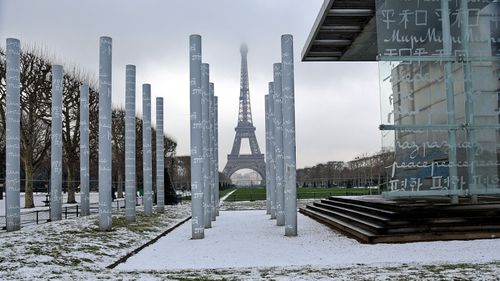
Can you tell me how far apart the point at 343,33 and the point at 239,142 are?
94.5m

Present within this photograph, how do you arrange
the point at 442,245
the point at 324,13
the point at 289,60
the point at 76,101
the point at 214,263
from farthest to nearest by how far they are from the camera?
1. the point at 76,101
2. the point at 324,13
3. the point at 289,60
4. the point at 442,245
5. the point at 214,263

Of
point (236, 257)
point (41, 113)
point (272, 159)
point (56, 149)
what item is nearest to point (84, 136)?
point (56, 149)

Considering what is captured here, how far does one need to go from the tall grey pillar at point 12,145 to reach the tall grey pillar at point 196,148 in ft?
21.5

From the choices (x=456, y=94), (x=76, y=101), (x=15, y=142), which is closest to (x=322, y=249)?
(x=456, y=94)

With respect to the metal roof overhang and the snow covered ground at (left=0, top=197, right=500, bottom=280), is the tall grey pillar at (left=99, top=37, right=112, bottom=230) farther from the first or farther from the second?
the metal roof overhang

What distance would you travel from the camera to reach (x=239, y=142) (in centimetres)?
12350

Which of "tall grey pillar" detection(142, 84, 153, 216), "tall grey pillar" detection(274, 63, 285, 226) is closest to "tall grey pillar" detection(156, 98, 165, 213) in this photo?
"tall grey pillar" detection(142, 84, 153, 216)

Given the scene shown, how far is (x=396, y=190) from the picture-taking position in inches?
718

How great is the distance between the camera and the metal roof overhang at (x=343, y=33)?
25688 millimetres

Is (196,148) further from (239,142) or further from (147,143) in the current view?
(239,142)

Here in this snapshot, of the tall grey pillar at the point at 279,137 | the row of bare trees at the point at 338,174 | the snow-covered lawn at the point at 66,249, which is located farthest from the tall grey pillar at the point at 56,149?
the row of bare trees at the point at 338,174

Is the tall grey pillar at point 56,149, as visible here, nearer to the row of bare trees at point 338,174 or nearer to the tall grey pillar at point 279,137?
the tall grey pillar at point 279,137

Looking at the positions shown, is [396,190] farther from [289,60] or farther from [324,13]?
[324,13]

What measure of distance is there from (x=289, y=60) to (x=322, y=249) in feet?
21.5
